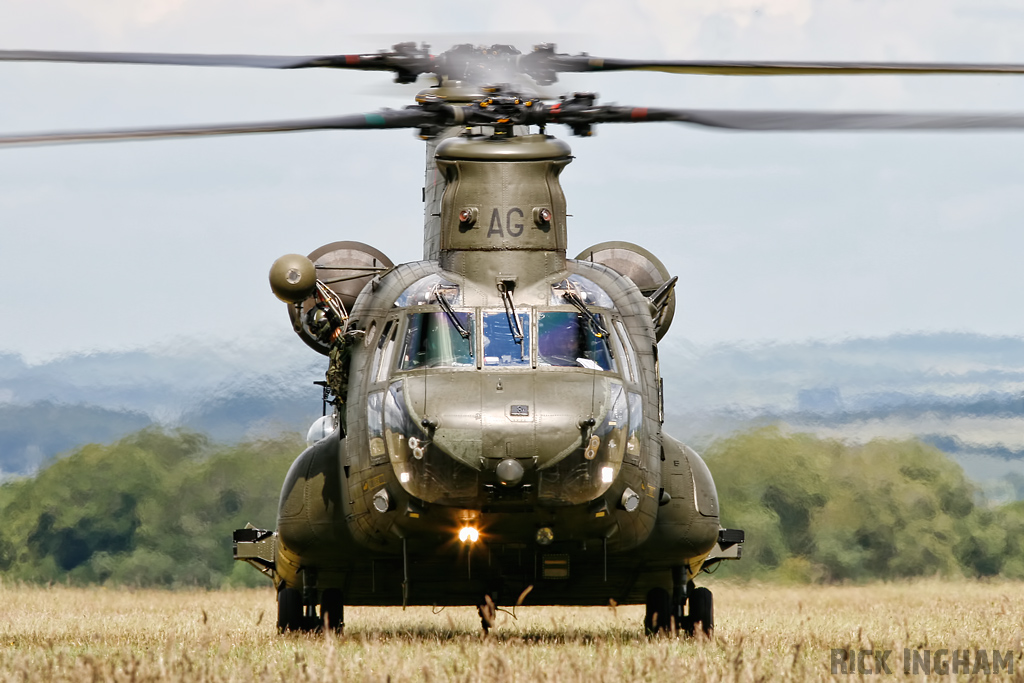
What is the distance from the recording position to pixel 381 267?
1495cm

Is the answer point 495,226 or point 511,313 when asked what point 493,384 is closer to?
point 511,313

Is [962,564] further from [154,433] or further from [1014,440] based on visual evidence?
[154,433]

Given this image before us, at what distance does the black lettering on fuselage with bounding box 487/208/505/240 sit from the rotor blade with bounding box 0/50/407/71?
1.88 metres

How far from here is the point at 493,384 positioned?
40.0 ft

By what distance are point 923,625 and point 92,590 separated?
13.8m

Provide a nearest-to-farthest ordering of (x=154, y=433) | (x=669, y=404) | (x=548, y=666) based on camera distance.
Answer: (x=548, y=666)
(x=669, y=404)
(x=154, y=433)

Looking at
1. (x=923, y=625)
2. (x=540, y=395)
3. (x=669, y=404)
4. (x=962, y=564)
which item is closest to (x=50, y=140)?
(x=540, y=395)

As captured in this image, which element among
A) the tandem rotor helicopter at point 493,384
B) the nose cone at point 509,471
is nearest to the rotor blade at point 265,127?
the tandem rotor helicopter at point 493,384

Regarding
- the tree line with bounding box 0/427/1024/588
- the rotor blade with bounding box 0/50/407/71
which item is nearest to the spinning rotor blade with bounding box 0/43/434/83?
the rotor blade with bounding box 0/50/407/71

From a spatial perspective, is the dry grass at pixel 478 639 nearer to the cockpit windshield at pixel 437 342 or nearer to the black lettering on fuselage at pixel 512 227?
the cockpit windshield at pixel 437 342

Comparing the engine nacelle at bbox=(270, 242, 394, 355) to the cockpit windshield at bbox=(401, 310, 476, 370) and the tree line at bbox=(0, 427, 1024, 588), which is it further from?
the tree line at bbox=(0, 427, 1024, 588)

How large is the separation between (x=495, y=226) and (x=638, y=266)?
253 cm

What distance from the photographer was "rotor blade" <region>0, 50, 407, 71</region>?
36.8 feet

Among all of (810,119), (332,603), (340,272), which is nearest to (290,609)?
(332,603)
